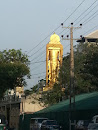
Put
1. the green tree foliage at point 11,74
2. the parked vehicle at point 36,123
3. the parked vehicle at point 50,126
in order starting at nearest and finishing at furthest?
the parked vehicle at point 50,126 → the parked vehicle at point 36,123 → the green tree foliage at point 11,74

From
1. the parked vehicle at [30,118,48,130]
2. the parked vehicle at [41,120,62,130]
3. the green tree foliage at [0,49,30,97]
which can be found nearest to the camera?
the parked vehicle at [41,120,62,130]

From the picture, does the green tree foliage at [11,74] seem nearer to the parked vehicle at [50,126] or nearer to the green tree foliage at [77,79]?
the green tree foliage at [77,79]

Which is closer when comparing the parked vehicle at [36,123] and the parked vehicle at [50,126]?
the parked vehicle at [50,126]

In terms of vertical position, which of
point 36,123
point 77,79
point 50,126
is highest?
point 77,79

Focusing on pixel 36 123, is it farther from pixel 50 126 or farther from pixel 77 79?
pixel 77 79

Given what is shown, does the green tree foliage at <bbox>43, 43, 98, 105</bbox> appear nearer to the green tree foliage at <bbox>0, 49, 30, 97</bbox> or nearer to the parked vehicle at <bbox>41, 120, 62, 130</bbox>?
the green tree foliage at <bbox>0, 49, 30, 97</bbox>

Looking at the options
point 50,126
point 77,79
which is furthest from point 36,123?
point 77,79

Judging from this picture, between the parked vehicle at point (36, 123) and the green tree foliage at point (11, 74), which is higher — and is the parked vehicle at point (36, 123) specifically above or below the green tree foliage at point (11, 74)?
below

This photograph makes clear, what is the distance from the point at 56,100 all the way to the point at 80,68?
7.84 metres

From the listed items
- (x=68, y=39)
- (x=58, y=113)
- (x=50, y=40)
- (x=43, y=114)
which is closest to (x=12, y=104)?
(x=50, y=40)

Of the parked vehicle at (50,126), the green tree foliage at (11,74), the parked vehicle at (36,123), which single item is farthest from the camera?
the green tree foliage at (11,74)


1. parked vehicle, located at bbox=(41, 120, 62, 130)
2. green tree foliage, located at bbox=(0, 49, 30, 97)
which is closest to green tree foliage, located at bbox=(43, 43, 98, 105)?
green tree foliage, located at bbox=(0, 49, 30, 97)


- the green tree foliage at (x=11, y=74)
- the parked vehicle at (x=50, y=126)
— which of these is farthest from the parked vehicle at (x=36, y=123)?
the green tree foliage at (x=11, y=74)

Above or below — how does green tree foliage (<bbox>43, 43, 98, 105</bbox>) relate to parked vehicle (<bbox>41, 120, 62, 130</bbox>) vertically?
above
